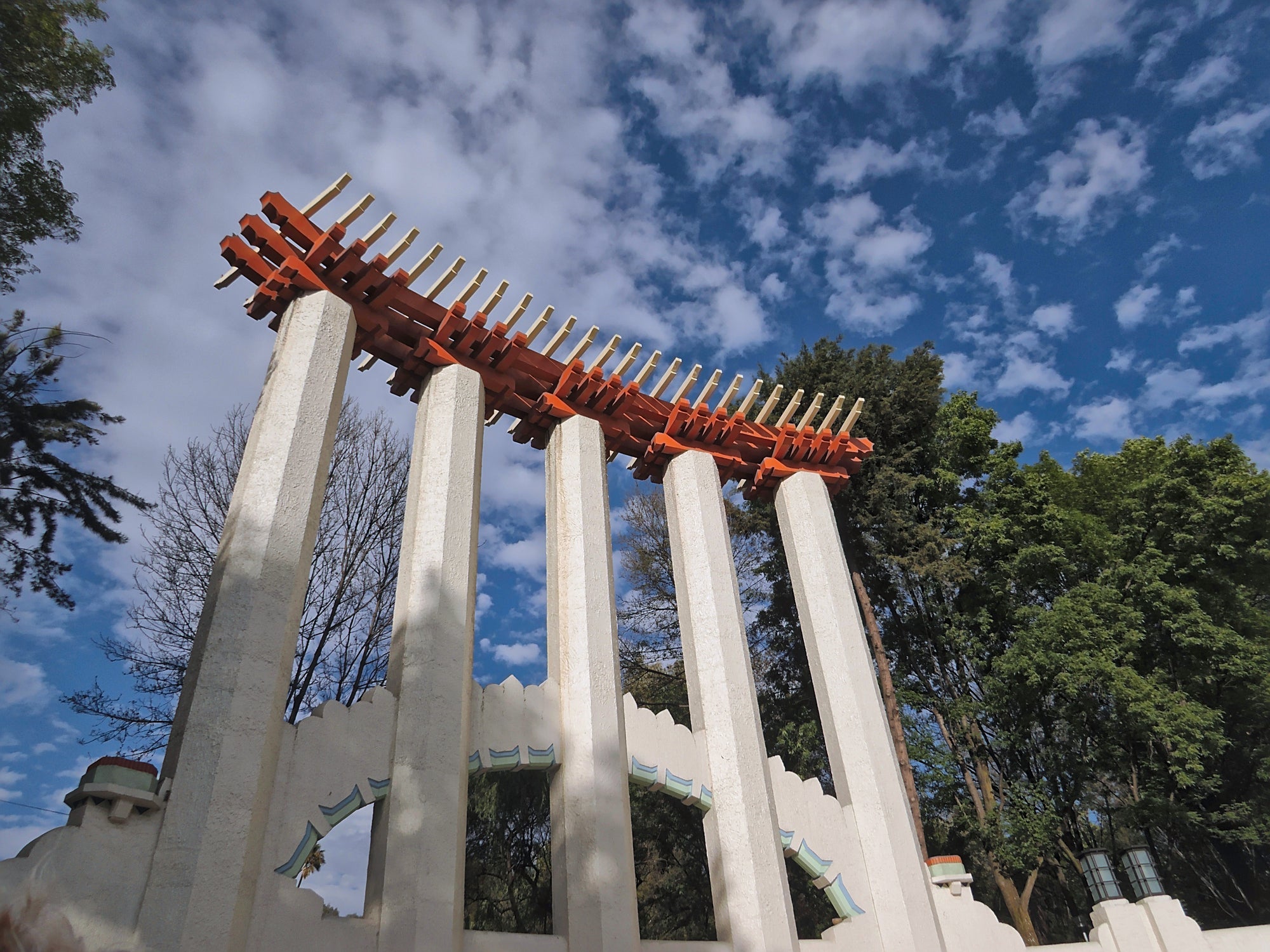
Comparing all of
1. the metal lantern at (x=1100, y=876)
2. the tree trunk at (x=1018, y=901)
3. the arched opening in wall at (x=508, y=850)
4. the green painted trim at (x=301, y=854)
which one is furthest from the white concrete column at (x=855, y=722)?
the arched opening in wall at (x=508, y=850)

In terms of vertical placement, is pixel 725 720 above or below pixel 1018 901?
above

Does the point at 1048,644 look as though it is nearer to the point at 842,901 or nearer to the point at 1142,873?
the point at 1142,873

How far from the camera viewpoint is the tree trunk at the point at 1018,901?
11885 mm

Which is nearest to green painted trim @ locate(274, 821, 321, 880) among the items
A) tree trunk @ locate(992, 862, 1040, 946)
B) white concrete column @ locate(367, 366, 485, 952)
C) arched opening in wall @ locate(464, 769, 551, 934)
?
white concrete column @ locate(367, 366, 485, 952)

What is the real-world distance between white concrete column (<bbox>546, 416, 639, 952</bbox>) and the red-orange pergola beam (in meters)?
0.48

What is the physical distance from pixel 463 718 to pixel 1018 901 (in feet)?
35.4

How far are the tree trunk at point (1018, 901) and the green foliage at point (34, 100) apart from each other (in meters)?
15.2

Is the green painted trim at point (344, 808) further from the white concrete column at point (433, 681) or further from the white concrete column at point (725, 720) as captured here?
the white concrete column at point (725, 720)

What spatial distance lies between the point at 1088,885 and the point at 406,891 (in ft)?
27.6

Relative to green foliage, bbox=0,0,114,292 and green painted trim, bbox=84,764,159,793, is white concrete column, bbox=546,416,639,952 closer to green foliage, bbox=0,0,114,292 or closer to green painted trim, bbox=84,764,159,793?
→ green painted trim, bbox=84,764,159,793

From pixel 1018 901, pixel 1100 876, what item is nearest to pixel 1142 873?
pixel 1100 876

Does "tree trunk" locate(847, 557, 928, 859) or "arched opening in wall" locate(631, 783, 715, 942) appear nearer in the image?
"tree trunk" locate(847, 557, 928, 859)

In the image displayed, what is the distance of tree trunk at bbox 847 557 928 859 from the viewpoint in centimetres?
1138

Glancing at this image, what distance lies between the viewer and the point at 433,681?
5988 mm
